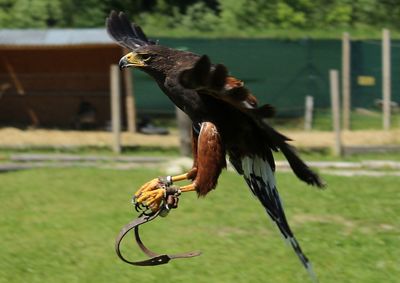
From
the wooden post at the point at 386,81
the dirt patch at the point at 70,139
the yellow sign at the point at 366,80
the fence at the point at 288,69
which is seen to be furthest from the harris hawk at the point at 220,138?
the yellow sign at the point at 366,80

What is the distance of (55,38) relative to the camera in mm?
16359

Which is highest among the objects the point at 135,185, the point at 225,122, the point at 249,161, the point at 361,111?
the point at 225,122

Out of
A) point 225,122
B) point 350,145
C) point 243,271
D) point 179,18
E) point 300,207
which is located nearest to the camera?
point 225,122

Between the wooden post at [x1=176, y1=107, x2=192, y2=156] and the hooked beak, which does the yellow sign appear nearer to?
the wooden post at [x1=176, y1=107, x2=192, y2=156]

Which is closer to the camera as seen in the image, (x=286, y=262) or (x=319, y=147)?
(x=286, y=262)

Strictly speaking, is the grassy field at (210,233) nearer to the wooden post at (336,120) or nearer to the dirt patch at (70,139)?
the wooden post at (336,120)

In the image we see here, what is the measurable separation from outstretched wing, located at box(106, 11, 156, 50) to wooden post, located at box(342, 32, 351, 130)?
1055cm

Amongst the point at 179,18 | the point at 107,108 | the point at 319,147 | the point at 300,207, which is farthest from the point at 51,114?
the point at 300,207

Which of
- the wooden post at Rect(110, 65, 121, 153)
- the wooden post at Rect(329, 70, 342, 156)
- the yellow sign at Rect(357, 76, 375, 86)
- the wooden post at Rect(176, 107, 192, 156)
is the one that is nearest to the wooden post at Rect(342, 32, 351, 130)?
the yellow sign at Rect(357, 76, 375, 86)

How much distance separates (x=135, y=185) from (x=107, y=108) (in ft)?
18.5

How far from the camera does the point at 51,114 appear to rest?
51.9 ft

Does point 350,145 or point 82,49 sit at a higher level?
point 82,49

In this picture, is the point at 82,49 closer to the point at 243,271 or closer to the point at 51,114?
the point at 51,114

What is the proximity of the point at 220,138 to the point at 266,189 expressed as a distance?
406 mm
